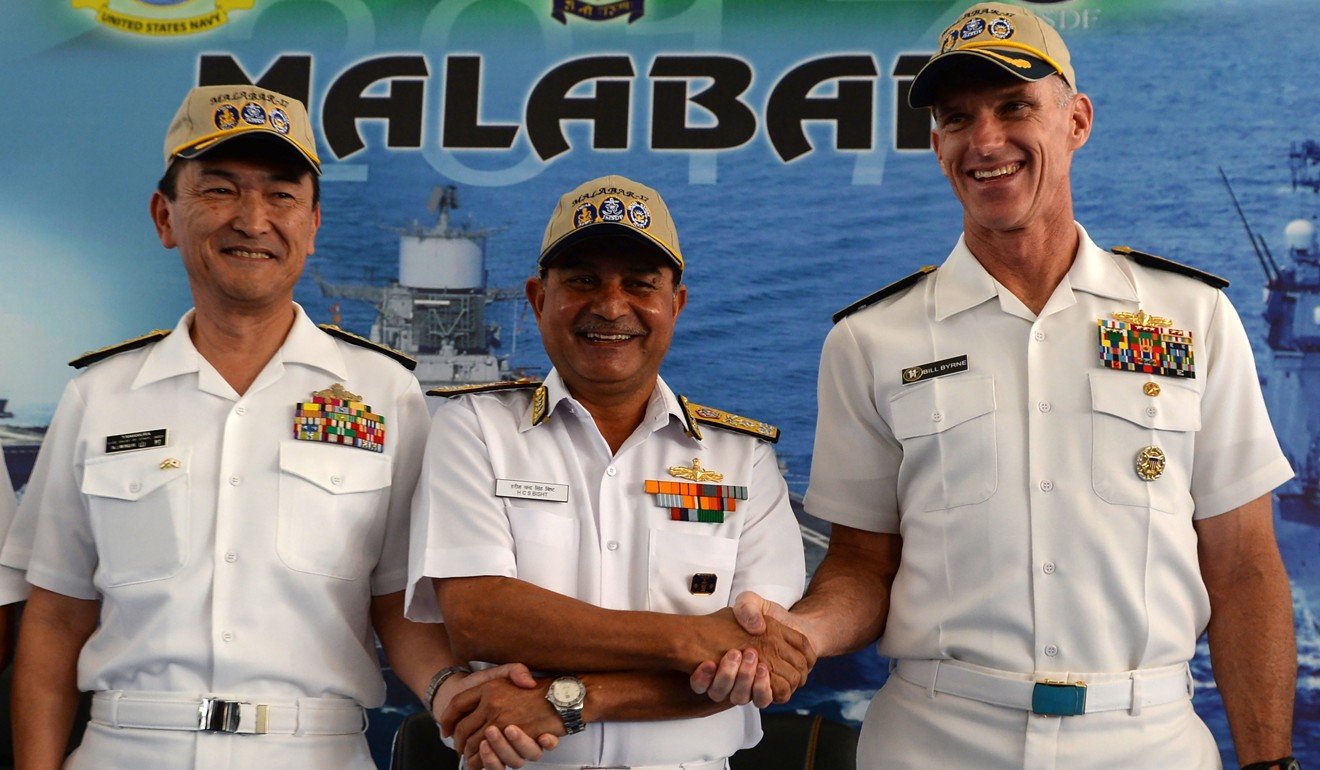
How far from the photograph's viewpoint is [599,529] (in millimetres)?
2148

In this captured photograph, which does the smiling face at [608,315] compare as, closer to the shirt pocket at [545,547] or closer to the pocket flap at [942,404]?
the shirt pocket at [545,547]

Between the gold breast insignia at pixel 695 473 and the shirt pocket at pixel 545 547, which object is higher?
the gold breast insignia at pixel 695 473

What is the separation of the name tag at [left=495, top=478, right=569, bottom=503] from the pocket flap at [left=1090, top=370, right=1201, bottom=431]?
36.0 inches

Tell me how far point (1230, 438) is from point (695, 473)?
92 cm

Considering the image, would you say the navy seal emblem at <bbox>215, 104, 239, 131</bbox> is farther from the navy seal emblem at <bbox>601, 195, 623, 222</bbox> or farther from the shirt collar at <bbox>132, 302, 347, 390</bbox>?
the navy seal emblem at <bbox>601, 195, 623, 222</bbox>

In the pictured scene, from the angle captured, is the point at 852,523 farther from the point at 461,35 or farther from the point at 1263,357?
the point at 461,35

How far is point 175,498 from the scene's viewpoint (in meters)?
2.19

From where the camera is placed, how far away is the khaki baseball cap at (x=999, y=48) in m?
2.14

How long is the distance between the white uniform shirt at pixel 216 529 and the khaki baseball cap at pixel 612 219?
512 mm

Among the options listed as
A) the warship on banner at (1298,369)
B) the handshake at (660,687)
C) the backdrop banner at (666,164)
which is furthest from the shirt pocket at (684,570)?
the warship on banner at (1298,369)

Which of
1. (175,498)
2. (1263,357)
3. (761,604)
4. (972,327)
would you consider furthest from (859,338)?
(1263,357)

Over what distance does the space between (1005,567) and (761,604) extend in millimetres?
419

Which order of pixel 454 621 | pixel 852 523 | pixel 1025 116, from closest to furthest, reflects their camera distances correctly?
pixel 454 621
pixel 1025 116
pixel 852 523

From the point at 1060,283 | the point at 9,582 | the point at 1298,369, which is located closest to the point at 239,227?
the point at 9,582
